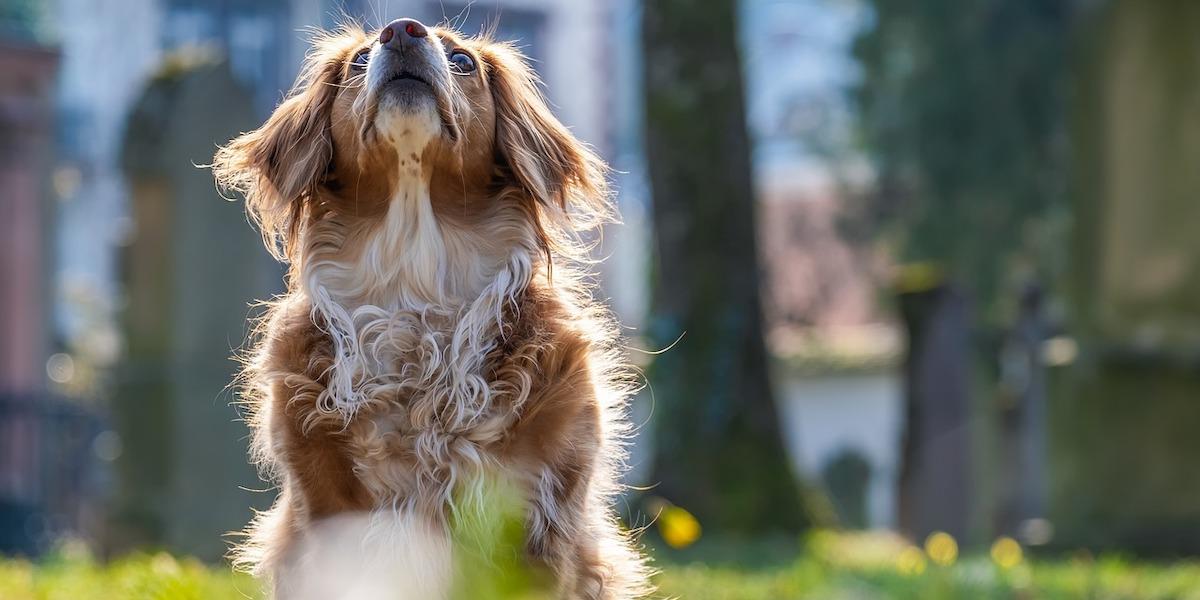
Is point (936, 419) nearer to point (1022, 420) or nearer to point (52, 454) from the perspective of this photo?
point (1022, 420)

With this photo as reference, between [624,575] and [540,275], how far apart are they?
94 cm

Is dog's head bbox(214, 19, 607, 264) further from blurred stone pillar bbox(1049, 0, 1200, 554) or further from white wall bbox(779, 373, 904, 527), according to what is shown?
white wall bbox(779, 373, 904, 527)

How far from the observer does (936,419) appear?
9.86 metres

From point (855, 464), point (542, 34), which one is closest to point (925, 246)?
point (855, 464)

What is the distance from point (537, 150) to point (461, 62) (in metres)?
0.36

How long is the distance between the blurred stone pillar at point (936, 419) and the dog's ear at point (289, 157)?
606cm

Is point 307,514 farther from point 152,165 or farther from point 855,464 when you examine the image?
point 855,464

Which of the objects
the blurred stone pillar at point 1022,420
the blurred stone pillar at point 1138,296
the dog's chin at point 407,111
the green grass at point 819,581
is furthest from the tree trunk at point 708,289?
the dog's chin at point 407,111

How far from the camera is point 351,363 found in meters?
4.15

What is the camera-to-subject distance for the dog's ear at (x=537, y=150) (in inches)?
182

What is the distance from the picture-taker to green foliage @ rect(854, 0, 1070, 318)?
18984mm

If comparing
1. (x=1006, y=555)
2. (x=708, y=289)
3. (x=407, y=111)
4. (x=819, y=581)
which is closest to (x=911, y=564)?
(x=819, y=581)

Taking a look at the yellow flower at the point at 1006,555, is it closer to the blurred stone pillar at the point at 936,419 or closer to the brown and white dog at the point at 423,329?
the blurred stone pillar at the point at 936,419

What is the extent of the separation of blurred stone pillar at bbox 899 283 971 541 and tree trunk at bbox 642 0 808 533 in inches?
43.7
